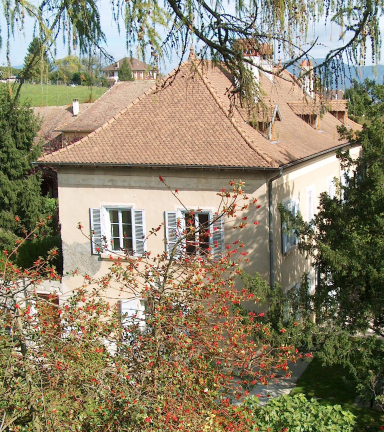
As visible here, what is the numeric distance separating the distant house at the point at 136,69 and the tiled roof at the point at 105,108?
2563 cm

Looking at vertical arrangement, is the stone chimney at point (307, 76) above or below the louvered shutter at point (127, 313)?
above

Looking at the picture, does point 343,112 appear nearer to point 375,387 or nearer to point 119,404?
point 375,387

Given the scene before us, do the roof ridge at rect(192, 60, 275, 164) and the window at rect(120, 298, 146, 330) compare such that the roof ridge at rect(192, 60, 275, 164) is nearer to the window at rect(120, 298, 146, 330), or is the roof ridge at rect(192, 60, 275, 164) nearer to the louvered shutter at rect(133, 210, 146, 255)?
the louvered shutter at rect(133, 210, 146, 255)

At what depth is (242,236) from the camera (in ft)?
45.7

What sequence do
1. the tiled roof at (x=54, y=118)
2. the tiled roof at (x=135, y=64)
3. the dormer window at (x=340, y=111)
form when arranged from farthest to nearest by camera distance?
1. the tiled roof at (x=54, y=118)
2. the dormer window at (x=340, y=111)
3. the tiled roof at (x=135, y=64)

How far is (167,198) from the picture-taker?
14344 millimetres

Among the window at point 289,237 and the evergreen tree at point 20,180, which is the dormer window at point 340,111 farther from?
the evergreen tree at point 20,180

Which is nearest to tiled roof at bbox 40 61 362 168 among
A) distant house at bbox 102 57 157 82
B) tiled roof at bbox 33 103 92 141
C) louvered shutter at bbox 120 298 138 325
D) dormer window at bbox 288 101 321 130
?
dormer window at bbox 288 101 321 130

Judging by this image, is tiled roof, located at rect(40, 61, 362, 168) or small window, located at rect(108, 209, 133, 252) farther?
small window, located at rect(108, 209, 133, 252)

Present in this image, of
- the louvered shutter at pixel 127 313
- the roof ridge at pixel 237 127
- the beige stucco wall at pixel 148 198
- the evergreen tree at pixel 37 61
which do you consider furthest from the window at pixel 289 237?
the evergreen tree at pixel 37 61

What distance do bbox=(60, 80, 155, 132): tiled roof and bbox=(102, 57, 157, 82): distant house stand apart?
25628 millimetres

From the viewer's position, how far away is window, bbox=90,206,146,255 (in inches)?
577

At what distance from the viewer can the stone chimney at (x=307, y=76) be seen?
17.1ft

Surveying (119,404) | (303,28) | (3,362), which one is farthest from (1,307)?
(303,28)
